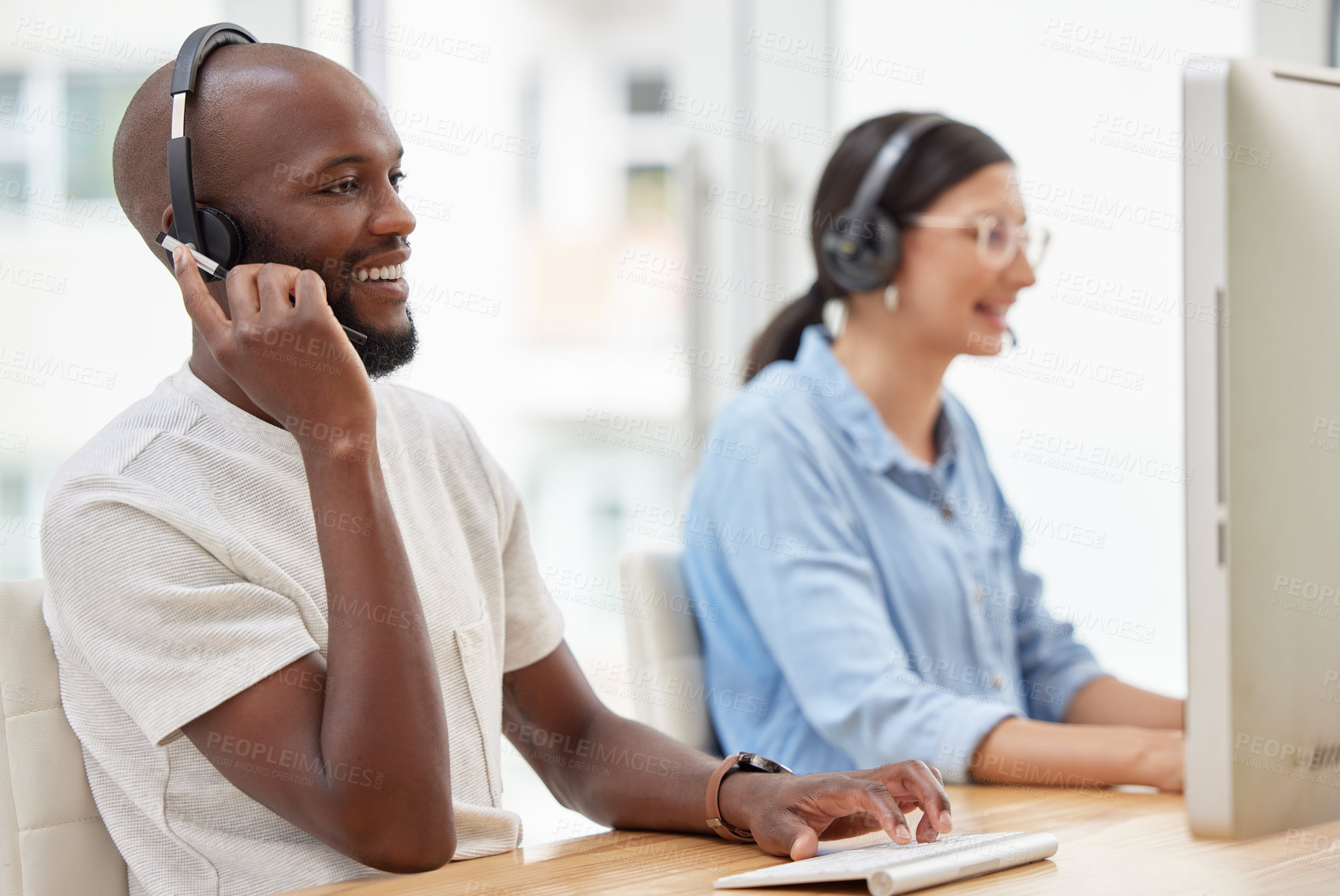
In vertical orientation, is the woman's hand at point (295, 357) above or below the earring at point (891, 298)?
above

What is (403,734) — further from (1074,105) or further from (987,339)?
(1074,105)

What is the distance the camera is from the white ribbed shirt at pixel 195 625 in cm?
87

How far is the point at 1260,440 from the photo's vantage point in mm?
773

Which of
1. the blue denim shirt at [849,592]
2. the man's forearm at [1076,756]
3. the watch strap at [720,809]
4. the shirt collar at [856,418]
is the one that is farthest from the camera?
the shirt collar at [856,418]

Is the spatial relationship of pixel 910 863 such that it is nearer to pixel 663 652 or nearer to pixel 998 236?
pixel 663 652

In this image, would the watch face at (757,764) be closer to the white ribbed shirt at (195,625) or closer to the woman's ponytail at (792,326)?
the white ribbed shirt at (195,625)

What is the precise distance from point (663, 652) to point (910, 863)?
2.45 ft

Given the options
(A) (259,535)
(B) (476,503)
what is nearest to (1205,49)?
(B) (476,503)

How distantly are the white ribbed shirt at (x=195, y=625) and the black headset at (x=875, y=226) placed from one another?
2.93ft

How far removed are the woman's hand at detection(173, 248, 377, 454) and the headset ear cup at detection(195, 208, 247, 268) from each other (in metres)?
0.06

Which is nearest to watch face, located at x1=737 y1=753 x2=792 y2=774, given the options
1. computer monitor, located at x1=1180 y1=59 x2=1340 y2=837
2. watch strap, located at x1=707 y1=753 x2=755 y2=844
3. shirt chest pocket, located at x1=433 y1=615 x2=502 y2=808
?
watch strap, located at x1=707 y1=753 x2=755 y2=844

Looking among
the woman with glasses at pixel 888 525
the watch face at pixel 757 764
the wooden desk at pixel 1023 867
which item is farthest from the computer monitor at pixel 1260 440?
the woman with glasses at pixel 888 525

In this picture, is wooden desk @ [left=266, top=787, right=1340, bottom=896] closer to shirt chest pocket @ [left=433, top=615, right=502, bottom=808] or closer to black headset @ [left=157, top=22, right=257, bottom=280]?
shirt chest pocket @ [left=433, top=615, right=502, bottom=808]

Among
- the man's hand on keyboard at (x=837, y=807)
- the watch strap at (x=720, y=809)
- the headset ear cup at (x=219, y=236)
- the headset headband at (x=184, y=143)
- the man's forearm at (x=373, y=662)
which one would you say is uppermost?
the headset headband at (x=184, y=143)
